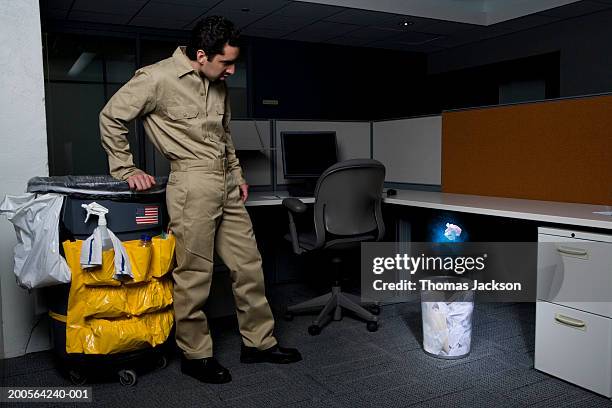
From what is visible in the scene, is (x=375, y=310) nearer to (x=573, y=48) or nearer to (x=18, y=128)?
(x=18, y=128)

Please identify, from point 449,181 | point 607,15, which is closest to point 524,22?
point 607,15

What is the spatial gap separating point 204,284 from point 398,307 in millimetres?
1321

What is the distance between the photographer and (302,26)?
5.33 meters

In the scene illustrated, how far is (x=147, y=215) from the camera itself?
208cm

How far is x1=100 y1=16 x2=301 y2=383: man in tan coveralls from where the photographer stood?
6.52 feet

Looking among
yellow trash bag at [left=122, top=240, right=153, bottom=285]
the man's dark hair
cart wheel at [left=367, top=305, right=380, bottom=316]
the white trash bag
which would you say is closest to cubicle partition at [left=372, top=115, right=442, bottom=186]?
cart wheel at [left=367, top=305, right=380, bottom=316]

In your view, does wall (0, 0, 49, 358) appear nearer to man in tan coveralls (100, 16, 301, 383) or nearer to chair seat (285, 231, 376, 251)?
man in tan coveralls (100, 16, 301, 383)

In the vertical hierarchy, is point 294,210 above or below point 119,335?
above

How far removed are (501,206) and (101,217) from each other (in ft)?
5.36

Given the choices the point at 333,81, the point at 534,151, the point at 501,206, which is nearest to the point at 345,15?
the point at 333,81

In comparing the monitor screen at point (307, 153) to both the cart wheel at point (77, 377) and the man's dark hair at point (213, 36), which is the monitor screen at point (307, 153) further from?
the cart wheel at point (77, 377)

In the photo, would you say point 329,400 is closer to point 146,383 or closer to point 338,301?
point 146,383

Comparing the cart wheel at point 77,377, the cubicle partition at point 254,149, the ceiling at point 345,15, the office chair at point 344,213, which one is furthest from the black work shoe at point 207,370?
the ceiling at point 345,15

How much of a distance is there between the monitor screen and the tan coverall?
3.56ft
